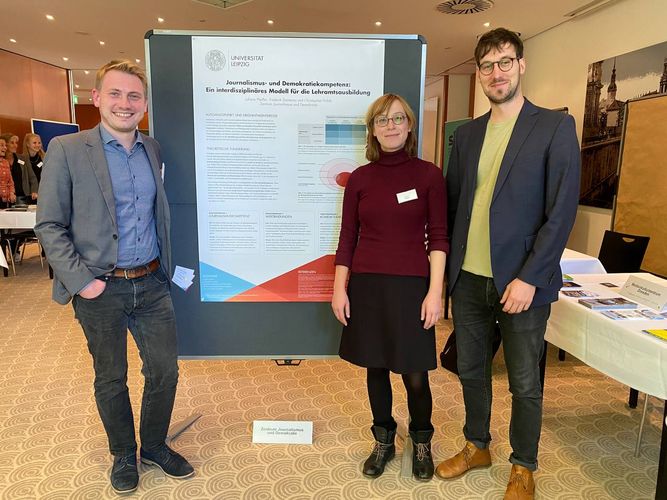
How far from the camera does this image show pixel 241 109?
79.2 inches

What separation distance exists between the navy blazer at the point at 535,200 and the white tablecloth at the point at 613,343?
0.99 feet

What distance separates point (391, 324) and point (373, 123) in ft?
2.54

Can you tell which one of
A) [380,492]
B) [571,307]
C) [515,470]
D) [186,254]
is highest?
[186,254]

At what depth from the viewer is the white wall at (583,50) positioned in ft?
16.4

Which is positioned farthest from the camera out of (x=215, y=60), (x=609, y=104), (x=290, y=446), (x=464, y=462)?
(x=609, y=104)

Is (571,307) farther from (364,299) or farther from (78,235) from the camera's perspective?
(78,235)

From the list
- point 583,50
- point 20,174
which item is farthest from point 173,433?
point 583,50

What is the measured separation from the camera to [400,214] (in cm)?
178

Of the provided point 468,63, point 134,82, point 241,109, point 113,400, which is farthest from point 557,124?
point 468,63

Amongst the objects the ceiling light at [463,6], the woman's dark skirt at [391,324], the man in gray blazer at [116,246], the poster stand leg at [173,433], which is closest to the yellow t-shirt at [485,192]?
the woman's dark skirt at [391,324]

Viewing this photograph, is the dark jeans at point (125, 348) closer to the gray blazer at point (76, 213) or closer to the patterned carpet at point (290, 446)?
the gray blazer at point (76, 213)

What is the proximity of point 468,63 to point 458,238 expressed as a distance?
8.61 m

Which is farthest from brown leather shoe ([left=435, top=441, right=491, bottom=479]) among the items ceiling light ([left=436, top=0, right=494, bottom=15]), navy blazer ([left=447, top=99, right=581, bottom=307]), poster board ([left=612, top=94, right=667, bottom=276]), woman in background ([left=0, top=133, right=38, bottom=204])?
woman in background ([left=0, top=133, right=38, bottom=204])

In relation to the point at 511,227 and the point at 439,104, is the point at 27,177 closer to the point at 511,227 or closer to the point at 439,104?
the point at 511,227
